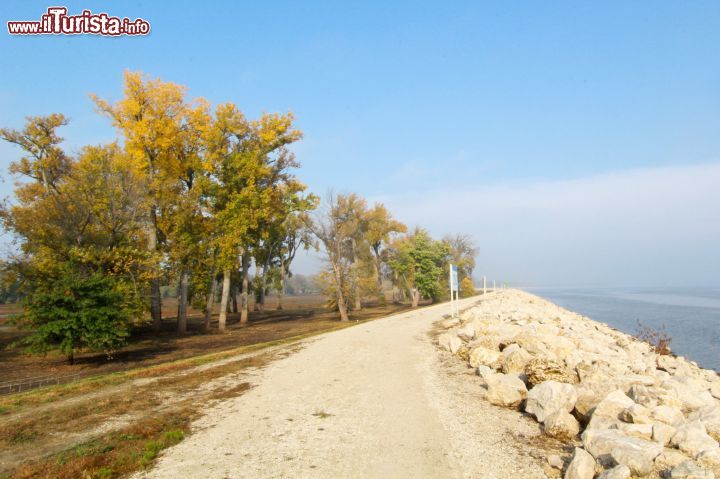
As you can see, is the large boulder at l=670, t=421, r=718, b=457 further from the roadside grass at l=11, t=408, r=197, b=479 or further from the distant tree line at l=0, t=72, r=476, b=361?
the distant tree line at l=0, t=72, r=476, b=361

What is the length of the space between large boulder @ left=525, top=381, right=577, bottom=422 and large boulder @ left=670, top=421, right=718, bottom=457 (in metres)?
1.83

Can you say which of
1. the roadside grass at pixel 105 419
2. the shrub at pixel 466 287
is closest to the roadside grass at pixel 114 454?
the roadside grass at pixel 105 419

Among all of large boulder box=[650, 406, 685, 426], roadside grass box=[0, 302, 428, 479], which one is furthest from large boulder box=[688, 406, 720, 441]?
roadside grass box=[0, 302, 428, 479]

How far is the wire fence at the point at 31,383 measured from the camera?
13.2 meters

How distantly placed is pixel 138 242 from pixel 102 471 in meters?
22.0

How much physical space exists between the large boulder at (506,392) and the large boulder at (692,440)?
330 cm

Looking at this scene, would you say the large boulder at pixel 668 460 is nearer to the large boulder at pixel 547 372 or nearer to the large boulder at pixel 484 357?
the large boulder at pixel 547 372

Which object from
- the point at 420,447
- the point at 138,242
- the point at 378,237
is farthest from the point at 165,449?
the point at 378,237

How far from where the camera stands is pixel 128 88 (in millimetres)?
26750

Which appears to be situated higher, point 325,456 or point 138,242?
point 138,242

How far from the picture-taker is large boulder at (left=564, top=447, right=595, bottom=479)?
5359mm

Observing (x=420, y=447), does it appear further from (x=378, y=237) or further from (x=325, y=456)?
(x=378, y=237)

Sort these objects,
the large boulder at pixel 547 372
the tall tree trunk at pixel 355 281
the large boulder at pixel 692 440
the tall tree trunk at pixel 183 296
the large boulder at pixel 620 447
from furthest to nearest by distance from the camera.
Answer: the tall tree trunk at pixel 355 281 → the tall tree trunk at pixel 183 296 → the large boulder at pixel 547 372 → the large boulder at pixel 692 440 → the large boulder at pixel 620 447

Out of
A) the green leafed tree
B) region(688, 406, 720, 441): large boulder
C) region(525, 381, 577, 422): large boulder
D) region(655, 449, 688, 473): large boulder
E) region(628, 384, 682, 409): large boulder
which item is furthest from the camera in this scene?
the green leafed tree
